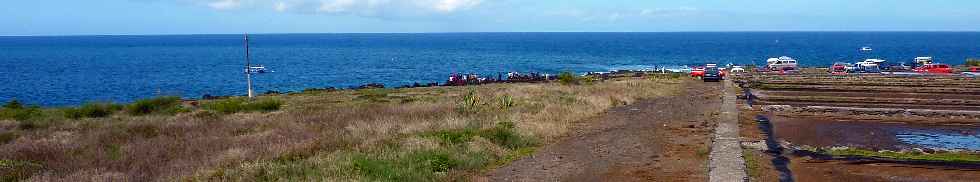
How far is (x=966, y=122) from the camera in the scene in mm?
24625

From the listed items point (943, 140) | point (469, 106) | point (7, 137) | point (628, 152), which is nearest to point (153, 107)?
point (7, 137)

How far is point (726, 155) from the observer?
15430mm

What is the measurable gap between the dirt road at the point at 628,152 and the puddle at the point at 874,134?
226 cm

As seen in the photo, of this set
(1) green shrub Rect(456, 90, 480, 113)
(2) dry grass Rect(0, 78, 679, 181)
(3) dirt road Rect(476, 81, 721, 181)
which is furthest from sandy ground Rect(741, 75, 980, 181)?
(1) green shrub Rect(456, 90, 480, 113)

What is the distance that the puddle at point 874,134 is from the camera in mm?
19506

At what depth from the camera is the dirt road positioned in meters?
13.8

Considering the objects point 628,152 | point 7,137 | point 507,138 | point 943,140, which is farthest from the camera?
point 943,140

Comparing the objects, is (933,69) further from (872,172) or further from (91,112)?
(91,112)

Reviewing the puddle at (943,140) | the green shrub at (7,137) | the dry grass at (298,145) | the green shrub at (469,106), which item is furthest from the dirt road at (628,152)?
the green shrub at (7,137)

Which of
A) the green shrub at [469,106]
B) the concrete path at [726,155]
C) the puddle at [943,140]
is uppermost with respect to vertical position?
the concrete path at [726,155]

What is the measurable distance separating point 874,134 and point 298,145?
49.3 ft

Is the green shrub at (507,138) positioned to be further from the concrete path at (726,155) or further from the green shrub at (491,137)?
the concrete path at (726,155)

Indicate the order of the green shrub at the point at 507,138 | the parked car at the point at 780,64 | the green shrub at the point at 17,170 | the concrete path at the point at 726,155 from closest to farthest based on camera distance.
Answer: the concrete path at the point at 726,155 → the green shrub at the point at 17,170 → the green shrub at the point at 507,138 → the parked car at the point at 780,64

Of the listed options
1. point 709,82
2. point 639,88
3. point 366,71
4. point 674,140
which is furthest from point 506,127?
point 366,71
